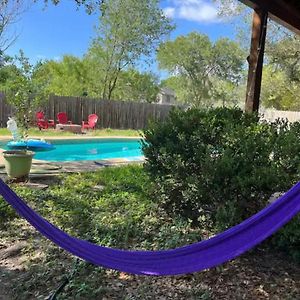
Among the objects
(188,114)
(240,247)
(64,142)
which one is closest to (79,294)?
(240,247)

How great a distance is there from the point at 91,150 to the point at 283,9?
728 cm

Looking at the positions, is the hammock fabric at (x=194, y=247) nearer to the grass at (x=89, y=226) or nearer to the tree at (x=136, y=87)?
the grass at (x=89, y=226)

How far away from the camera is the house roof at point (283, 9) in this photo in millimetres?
3834

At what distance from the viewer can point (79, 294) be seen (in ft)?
6.94

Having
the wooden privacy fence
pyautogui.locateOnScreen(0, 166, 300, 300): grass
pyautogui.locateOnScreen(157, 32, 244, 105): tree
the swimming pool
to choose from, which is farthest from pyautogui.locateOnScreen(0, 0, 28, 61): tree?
pyautogui.locateOnScreen(157, 32, 244, 105): tree

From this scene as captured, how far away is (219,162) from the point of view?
→ 2.58 metres

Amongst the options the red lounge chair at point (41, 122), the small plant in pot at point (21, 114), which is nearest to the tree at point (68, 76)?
the red lounge chair at point (41, 122)

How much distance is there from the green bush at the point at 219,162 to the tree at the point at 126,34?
1310 centimetres

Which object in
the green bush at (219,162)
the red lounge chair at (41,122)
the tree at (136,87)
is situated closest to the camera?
the green bush at (219,162)

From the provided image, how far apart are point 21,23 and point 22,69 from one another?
13.4 feet

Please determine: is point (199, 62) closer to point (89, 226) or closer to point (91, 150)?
point (91, 150)

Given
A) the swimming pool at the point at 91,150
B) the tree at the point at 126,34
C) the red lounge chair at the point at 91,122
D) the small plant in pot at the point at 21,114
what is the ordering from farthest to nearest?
1. the tree at the point at 126,34
2. the red lounge chair at the point at 91,122
3. the swimming pool at the point at 91,150
4. the small plant in pot at the point at 21,114

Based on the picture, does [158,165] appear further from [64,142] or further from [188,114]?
[64,142]

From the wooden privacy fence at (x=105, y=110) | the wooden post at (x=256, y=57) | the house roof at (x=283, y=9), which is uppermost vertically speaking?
the house roof at (x=283, y=9)
